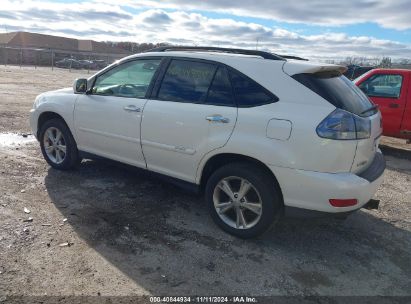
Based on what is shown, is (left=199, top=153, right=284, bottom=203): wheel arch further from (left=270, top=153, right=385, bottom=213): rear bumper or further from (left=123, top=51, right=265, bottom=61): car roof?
(left=123, top=51, right=265, bottom=61): car roof

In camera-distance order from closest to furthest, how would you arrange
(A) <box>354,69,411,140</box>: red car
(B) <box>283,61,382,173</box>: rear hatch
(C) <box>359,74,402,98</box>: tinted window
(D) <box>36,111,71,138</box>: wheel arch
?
1. (B) <box>283,61,382,173</box>: rear hatch
2. (D) <box>36,111,71,138</box>: wheel arch
3. (A) <box>354,69,411,140</box>: red car
4. (C) <box>359,74,402,98</box>: tinted window

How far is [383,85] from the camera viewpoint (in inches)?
309

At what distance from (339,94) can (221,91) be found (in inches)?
43.9

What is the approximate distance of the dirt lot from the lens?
3018 mm

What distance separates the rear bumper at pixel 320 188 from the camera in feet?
10.5

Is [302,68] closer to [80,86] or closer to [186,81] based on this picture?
[186,81]

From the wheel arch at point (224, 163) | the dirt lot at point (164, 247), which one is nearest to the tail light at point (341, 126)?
the wheel arch at point (224, 163)

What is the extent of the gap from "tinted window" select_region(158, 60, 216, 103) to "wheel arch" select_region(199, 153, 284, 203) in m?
0.62

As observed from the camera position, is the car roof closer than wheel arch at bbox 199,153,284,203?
No

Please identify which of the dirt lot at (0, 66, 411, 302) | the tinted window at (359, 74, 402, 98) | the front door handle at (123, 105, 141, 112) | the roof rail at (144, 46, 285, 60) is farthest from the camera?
the tinted window at (359, 74, 402, 98)

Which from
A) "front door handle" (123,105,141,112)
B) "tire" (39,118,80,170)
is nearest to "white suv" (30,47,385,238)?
"front door handle" (123,105,141,112)

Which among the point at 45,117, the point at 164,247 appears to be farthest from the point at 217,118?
the point at 45,117

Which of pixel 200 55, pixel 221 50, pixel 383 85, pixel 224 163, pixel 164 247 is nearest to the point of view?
pixel 164 247

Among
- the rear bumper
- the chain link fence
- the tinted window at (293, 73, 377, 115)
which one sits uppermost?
the chain link fence
